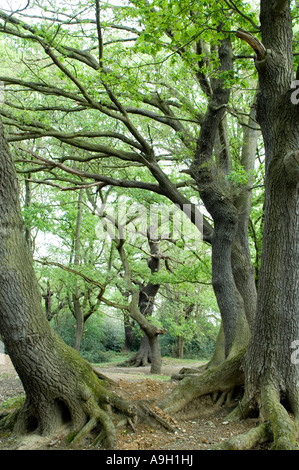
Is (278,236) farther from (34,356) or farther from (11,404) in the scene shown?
(11,404)

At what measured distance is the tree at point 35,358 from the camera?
4422 millimetres

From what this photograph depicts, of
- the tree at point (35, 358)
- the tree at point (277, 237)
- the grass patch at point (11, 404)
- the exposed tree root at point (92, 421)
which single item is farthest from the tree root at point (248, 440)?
the grass patch at point (11, 404)

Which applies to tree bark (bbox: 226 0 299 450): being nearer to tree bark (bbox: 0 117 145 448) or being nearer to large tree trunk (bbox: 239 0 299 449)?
large tree trunk (bbox: 239 0 299 449)

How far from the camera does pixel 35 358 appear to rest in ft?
15.0

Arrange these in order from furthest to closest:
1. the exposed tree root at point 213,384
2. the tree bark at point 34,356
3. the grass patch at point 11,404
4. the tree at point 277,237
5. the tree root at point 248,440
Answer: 1. the grass patch at point 11,404
2. the exposed tree root at point 213,384
3. the tree at point 277,237
4. the tree bark at point 34,356
5. the tree root at point 248,440

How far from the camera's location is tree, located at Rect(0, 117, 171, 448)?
442 centimetres

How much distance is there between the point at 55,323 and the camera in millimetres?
23609

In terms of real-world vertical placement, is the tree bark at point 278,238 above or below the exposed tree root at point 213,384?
above

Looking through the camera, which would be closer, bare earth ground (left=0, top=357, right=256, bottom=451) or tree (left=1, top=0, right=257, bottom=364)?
bare earth ground (left=0, top=357, right=256, bottom=451)

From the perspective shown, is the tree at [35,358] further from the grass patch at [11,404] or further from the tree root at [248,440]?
the tree root at [248,440]

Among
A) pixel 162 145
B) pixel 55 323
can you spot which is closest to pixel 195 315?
pixel 55 323

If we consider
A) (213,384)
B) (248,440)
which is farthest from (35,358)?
(213,384)

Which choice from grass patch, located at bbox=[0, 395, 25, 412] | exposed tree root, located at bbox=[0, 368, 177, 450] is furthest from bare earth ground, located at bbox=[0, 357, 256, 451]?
grass patch, located at bbox=[0, 395, 25, 412]
